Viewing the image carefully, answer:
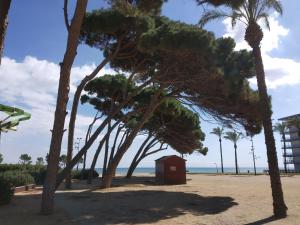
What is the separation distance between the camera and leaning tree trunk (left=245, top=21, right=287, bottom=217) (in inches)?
464

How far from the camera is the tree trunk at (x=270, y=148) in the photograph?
1171cm

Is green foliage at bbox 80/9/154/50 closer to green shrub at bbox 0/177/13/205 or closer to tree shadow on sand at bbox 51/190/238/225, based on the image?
tree shadow on sand at bbox 51/190/238/225

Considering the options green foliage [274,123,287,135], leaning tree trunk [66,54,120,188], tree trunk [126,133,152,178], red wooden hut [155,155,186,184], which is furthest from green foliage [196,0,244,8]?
green foliage [274,123,287,135]

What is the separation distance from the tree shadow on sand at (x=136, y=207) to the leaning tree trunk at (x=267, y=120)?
6.58 ft

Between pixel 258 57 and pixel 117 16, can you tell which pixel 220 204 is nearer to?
pixel 258 57

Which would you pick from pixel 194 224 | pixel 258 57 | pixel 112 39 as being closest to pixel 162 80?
pixel 112 39

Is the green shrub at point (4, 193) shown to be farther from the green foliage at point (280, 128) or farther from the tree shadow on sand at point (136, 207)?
the green foliage at point (280, 128)

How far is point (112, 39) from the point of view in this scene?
19.3 meters

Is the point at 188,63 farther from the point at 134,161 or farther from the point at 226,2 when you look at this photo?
the point at 134,161

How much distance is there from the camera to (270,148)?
12.3 meters

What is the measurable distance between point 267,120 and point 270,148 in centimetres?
93

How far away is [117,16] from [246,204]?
993 cm


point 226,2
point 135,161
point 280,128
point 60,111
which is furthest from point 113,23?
point 280,128

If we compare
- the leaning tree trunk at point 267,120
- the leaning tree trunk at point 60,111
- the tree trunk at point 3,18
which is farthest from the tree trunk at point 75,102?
the tree trunk at point 3,18
